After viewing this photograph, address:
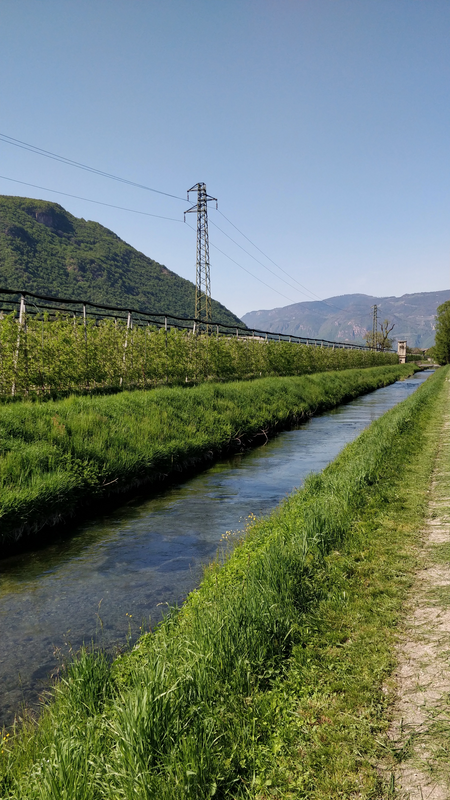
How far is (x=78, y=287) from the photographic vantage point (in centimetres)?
9869

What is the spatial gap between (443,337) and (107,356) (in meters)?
69.3

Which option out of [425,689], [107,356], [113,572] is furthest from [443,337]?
[425,689]

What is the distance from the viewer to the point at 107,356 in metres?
18.1

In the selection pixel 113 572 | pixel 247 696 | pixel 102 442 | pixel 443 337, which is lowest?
pixel 113 572

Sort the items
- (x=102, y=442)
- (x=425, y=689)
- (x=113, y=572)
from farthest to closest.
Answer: (x=102, y=442)
(x=113, y=572)
(x=425, y=689)

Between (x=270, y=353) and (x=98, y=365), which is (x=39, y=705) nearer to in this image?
(x=98, y=365)

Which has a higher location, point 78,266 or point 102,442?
point 78,266

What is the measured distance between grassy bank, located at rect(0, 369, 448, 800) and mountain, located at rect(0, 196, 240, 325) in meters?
86.8

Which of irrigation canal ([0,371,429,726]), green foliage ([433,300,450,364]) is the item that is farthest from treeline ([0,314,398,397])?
green foliage ([433,300,450,364])

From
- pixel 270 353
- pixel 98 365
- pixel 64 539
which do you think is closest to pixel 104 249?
pixel 270 353

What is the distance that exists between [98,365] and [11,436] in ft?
25.8

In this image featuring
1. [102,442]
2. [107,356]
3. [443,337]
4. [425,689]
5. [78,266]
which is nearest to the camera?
[425,689]

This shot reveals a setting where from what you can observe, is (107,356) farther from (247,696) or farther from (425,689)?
(425,689)

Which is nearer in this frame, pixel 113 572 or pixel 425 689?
pixel 425 689
